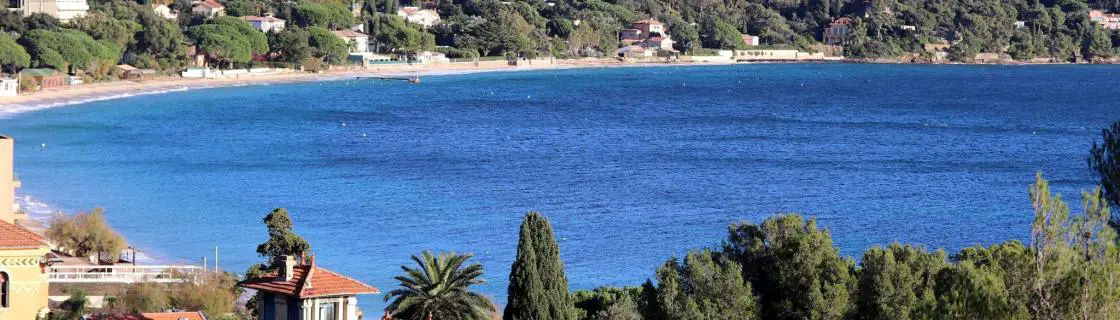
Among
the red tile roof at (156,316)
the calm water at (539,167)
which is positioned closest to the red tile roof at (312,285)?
the red tile roof at (156,316)

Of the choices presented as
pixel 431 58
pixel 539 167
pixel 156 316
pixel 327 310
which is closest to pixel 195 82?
pixel 431 58

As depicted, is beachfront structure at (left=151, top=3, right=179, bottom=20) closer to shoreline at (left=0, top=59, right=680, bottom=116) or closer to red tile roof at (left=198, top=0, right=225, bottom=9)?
red tile roof at (left=198, top=0, right=225, bottom=9)

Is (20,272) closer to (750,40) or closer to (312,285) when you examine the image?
(312,285)

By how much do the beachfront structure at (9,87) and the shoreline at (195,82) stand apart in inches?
18.3

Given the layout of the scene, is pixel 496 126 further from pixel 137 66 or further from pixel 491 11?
pixel 491 11

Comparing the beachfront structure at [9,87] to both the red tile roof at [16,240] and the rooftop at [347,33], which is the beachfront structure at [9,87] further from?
the red tile roof at [16,240]

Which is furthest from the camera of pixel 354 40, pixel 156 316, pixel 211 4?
pixel 211 4

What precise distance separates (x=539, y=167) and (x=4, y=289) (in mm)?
41867

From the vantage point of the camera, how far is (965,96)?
117m

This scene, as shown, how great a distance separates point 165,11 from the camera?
132 meters

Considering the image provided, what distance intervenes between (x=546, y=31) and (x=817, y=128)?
268 feet

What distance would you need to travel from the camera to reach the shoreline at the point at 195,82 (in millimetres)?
86338

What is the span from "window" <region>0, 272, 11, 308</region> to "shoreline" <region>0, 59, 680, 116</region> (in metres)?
61.1

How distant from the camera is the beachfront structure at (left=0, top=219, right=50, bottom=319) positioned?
1834 cm
